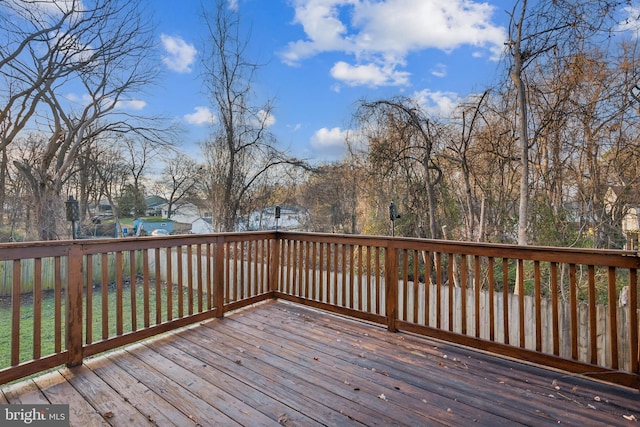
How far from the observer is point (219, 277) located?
3.39 metres

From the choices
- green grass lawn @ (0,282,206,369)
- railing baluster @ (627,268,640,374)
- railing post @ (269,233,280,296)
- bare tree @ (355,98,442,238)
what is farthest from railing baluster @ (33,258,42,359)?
bare tree @ (355,98,442,238)

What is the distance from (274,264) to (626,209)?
496 cm

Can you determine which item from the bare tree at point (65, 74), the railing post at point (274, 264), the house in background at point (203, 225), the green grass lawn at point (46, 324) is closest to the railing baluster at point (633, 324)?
the railing post at point (274, 264)

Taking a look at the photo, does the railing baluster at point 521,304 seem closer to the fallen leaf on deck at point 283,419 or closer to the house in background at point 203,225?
the fallen leaf on deck at point 283,419

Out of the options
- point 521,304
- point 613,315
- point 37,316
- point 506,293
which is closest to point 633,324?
point 613,315

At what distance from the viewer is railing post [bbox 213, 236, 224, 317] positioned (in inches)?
133

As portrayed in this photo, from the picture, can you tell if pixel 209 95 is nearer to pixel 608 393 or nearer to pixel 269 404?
pixel 269 404

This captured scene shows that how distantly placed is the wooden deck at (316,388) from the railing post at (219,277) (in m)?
0.57

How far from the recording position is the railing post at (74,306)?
7.44 ft

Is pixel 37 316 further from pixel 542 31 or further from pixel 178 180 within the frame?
pixel 178 180

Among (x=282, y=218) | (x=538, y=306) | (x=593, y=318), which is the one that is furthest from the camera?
(x=282, y=218)

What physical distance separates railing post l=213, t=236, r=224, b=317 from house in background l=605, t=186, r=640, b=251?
17.6 feet

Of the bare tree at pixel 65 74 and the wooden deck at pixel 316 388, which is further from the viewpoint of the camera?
the bare tree at pixel 65 74

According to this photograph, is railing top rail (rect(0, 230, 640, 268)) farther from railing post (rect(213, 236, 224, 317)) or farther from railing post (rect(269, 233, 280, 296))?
railing post (rect(269, 233, 280, 296))
